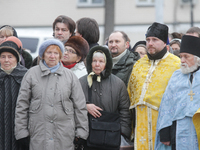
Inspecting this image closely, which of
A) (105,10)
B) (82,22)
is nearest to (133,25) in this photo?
(105,10)

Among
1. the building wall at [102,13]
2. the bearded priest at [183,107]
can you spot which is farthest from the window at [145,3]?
the bearded priest at [183,107]

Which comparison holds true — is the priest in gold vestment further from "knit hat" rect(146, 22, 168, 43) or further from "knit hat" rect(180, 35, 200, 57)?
"knit hat" rect(180, 35, 200, 57)

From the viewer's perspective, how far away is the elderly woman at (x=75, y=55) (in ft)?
17.1

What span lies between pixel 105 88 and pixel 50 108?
0.82 m

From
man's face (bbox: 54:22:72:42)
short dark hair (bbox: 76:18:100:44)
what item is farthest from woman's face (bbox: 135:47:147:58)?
man's face (bbox: 54:22:72:42)

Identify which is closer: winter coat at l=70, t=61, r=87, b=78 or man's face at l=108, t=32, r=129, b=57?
winter coat at l=70, t=61, r=87, b=78

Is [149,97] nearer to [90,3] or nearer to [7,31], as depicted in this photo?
[7,31]

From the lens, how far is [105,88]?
485cm

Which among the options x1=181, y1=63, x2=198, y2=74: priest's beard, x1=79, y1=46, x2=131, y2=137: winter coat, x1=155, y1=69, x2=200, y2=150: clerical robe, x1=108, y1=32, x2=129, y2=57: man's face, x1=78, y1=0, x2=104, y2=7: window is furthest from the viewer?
x1=78, y1=0, x2=104, y2=7: window

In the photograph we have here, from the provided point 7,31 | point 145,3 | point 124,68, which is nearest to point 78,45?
point 124,68

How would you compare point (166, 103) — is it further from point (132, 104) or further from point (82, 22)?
point (82, 22)

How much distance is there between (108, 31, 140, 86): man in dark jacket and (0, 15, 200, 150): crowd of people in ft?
0.64

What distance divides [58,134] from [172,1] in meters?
15.1

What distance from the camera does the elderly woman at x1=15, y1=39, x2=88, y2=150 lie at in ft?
14.4
